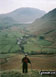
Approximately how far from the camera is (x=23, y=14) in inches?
5320

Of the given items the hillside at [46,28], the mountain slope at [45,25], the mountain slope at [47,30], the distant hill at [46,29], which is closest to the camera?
the mountain slope at [47,30]

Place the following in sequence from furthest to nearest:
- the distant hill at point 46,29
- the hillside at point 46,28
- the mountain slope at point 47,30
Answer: the hillside at point 46,28, the distant hill at point 46,29, the mountain slope at point 47,30

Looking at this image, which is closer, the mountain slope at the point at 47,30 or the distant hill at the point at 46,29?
the mountain slope at the point at 47,30

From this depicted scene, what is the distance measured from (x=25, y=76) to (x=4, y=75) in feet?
3.71

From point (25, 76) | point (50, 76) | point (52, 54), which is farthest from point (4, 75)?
point (52, 54)

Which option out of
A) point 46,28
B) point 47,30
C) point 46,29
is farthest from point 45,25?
point 47,30

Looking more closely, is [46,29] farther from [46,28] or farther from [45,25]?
[45,25]

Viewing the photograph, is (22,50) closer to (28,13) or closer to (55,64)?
(55,64)

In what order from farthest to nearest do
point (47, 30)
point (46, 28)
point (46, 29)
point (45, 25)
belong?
point (45, 25) → point (46, 28) → point (46, 29) → point (47, 30)

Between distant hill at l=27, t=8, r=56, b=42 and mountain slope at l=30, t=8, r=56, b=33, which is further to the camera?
mountain slope at l=30, t=8, r=56, b=33

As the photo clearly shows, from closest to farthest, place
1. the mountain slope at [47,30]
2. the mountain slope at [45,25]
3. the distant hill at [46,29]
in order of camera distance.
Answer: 1. the mountain slope at [47,30]
2. the distant hill at [46,29]
3. the mountain slope at [45,25]

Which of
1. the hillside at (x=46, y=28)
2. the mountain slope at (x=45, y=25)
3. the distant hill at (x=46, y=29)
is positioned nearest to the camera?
the distant hill at (x=46, y=29)

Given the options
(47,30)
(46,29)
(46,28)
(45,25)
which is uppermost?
(45,25)

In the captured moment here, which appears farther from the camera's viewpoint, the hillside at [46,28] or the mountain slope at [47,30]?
the hillside at [46,28]
